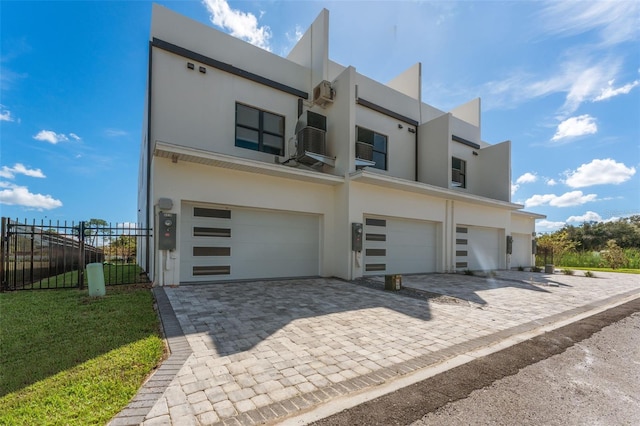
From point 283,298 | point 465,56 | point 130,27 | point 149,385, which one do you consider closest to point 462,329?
point 283,298

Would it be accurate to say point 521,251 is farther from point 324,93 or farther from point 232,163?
point 232,163

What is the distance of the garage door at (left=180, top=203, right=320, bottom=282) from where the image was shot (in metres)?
8.04

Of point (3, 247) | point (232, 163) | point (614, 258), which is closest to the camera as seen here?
point (3, 247)

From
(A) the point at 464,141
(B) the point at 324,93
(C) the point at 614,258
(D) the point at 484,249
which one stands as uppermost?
(B) the point at 324,93

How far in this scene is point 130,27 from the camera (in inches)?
343

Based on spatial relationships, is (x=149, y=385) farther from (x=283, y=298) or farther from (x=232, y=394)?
(x=283, y=298)

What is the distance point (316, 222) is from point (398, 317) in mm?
5446

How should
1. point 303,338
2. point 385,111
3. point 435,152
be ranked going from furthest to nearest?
point 435,152 < point 385,111 < point 303,338

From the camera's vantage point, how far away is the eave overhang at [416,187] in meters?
9.52

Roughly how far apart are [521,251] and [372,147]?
1346cm

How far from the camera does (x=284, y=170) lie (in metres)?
8.63

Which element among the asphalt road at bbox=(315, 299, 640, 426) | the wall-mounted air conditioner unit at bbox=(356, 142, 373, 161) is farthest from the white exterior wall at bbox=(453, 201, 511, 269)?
the asphalt road at bbox=(315, 299, 640, 426)

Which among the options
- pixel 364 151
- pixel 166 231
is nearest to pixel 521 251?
pixel 364 151

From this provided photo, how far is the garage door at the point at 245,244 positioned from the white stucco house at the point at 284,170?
0.11 ft
